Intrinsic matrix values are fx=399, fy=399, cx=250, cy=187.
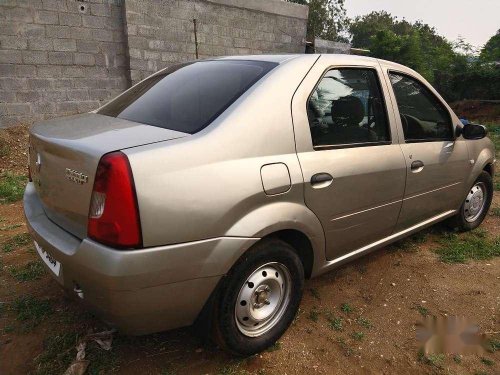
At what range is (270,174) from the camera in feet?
6.48

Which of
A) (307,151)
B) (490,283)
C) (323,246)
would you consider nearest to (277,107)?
(307,151)

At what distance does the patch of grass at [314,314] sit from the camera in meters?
2.57

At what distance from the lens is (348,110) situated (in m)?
2.51

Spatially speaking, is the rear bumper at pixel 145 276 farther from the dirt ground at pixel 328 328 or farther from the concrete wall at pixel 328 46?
the concrete wall at pixel 328 46

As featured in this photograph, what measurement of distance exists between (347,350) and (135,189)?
1.54 m

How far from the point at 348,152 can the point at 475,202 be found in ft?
7.48

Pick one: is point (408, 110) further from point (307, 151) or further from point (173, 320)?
point (173, 320)

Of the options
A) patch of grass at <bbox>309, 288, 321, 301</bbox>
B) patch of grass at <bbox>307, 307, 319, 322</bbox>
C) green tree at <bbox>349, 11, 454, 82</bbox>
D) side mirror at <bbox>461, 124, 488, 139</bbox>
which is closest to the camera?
patch of grass at <bbox>307, 307, 319, 322</bbox>

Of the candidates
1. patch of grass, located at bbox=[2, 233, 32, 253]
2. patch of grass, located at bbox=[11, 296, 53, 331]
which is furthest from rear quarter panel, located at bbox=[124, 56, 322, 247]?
patch of grass, located at bbox=[2, 233, 32, 253]

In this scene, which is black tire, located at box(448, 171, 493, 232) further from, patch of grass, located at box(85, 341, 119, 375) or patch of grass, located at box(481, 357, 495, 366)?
patch of grass, located at box(85, 341, 119, 375)

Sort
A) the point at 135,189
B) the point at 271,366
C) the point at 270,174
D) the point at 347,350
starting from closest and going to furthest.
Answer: the point at 135,189 → the point at 270,174 → the point at 271,366 → the point at 347,350

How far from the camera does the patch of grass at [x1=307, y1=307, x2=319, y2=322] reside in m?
2.57

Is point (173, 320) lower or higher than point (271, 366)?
higher

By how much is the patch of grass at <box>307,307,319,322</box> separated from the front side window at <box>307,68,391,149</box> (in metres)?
1.11
